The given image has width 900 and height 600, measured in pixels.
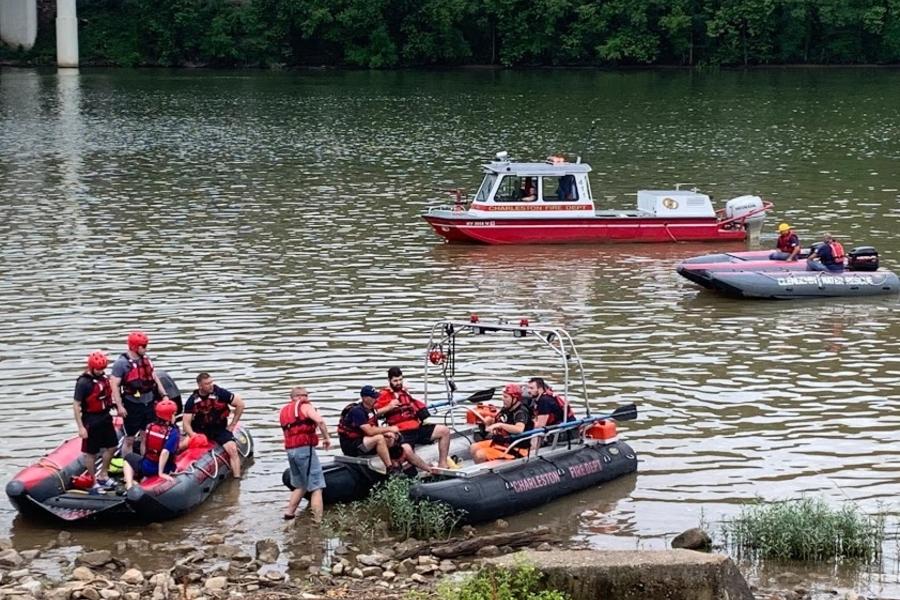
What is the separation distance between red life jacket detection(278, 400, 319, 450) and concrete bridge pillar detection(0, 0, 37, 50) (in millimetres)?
86129

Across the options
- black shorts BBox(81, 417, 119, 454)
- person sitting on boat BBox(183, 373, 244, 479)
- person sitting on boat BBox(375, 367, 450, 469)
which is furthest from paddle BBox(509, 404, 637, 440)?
black shorts BBox(81, 417, 119, 454)

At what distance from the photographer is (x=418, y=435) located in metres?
17.9

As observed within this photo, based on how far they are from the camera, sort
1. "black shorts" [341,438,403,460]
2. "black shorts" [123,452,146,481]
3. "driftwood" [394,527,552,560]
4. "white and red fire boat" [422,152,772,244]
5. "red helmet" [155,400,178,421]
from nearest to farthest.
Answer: "driftwood" [394,527,552,560] → "red helmet" [155,400,178,421] → "black shorts" [123,452,146,481] → "black shorts" [341,438,403,460] → "white and red fire boat" [422,152,772,244]

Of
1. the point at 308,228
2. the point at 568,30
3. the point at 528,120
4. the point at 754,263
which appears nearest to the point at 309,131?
the point at 528,120

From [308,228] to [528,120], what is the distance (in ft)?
86.9

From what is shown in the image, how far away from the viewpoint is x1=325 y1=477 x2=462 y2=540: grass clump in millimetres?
16406

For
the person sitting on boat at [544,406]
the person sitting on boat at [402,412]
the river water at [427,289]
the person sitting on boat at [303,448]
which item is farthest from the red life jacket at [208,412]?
the person sitting on boat at [544,406]

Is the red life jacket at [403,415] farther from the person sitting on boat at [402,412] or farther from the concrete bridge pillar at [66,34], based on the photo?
the concrete bridge pillar at [66,34]

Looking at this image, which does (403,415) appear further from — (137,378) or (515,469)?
(137,378)

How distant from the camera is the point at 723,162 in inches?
1948

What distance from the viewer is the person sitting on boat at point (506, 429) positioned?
A: 17922 mm

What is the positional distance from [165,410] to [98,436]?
79 cm

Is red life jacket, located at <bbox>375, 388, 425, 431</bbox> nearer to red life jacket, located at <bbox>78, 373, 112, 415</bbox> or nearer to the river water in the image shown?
the river water

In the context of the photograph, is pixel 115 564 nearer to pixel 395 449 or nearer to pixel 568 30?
pixel 395 449
